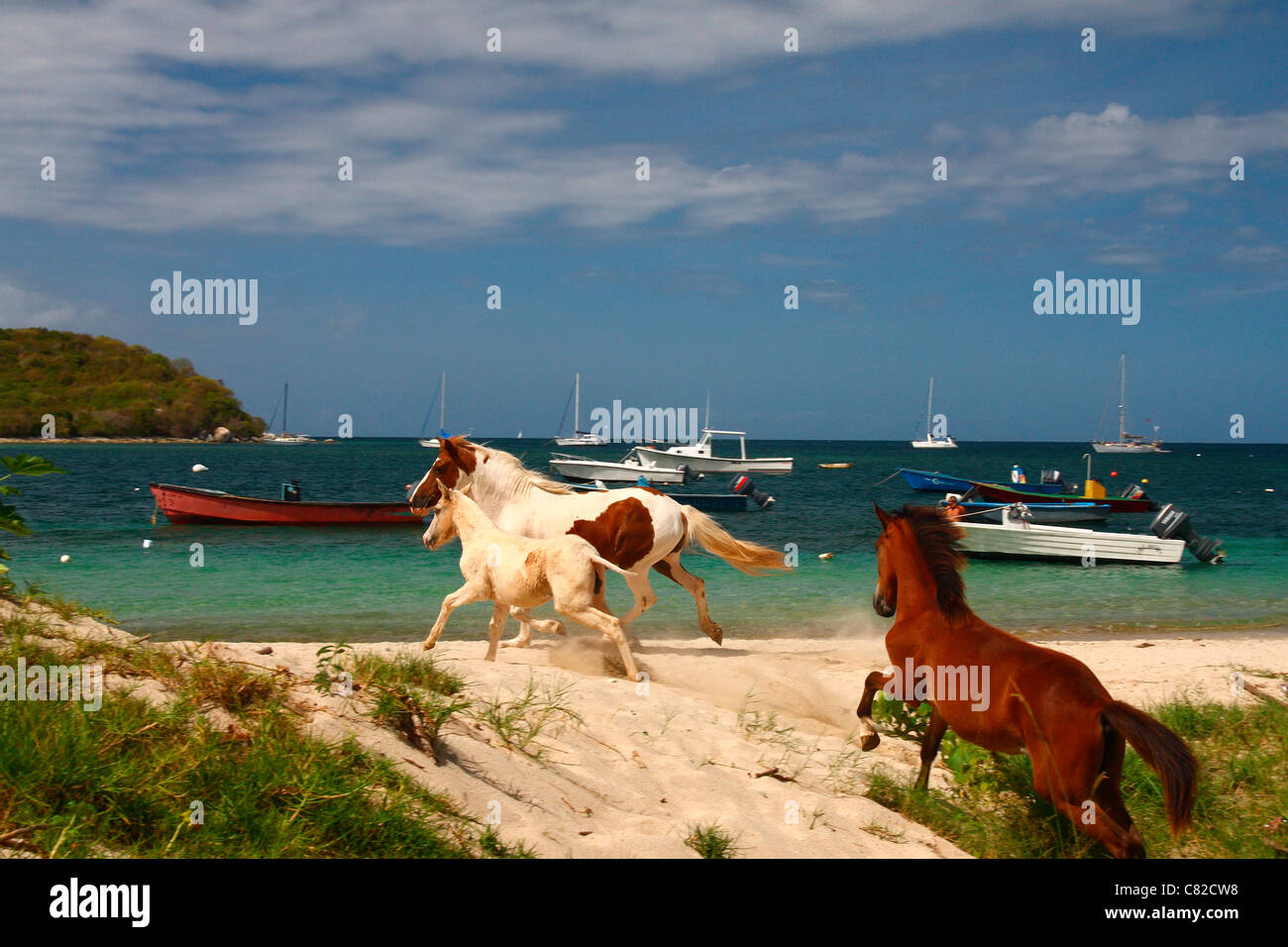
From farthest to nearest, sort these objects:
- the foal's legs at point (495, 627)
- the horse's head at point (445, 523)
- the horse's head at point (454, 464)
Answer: the horse's head at point (454, 464), the horse's head at point (445, 523), the foal's legs at point (495, 627)

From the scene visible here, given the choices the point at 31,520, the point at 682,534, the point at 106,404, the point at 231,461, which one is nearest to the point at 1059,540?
the point at 682,534

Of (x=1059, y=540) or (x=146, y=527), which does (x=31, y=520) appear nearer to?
(x=146, y=527)

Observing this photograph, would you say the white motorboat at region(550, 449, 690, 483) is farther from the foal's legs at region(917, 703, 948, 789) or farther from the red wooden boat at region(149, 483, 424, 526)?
the foal's legs at region(917, 703, 948, 789)

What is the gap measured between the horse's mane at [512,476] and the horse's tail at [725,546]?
4.84 ft

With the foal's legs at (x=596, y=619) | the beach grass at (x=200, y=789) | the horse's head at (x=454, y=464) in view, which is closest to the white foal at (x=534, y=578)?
the foal's legs at (x=596, y=619)

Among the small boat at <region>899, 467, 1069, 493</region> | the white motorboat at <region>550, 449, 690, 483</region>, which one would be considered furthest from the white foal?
the white motorboat at <region>550, 449, 690, 483</region>

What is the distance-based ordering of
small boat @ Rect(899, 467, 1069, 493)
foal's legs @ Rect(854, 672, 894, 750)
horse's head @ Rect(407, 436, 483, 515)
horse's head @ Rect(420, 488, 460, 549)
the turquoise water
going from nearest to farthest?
foal's legs @ Rect(854, 672, 894, 750), horse's head @ Rect(420, 488, 460, 549), horse's head @ Rect(407, 436, 483, 515), the turquoise water, small boat @ Rect(899, 467, 1069, 493)

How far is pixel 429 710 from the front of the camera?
15.2 feet

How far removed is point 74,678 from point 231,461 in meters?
91.0

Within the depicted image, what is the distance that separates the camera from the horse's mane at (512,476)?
9.70 m

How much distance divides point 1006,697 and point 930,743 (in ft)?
3.09

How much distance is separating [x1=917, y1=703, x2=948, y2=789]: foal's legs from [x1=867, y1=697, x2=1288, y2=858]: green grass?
96mm

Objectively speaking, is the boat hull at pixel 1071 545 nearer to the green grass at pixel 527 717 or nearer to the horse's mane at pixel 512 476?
the horse's mane at pixel 512 476

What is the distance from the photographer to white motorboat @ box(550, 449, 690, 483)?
47625mm
